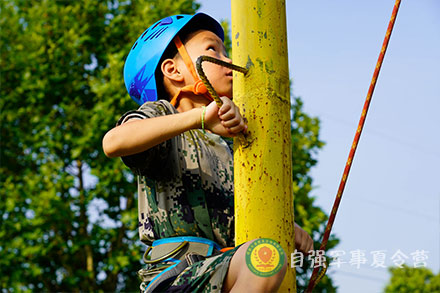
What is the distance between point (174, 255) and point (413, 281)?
32.3 metres

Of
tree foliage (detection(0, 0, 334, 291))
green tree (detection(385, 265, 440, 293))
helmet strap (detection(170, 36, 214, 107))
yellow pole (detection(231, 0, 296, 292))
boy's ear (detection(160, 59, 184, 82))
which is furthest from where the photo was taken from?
green tree (detection(385, 265, 440, 293))

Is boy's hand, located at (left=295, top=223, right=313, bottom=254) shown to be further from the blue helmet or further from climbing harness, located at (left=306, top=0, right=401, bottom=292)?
the blue helmet

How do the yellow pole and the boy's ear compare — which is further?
the boy's ear

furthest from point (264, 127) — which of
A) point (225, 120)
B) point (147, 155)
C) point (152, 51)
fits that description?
point (152, 51)

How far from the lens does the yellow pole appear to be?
2.14 metres

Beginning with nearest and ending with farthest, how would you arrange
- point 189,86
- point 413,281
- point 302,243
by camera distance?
point 302,243 → point 189,86 → point 413,281

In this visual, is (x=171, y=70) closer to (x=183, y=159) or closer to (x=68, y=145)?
(x=183, y=159)

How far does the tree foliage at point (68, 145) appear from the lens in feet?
33.8

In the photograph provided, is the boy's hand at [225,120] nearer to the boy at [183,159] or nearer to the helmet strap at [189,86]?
the boy at [183,159]

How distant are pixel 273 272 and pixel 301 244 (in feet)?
2.71

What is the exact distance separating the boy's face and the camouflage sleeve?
1.07 feet

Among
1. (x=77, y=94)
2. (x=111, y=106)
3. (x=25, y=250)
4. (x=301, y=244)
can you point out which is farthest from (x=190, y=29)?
(x=77, y=94)

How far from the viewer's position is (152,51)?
309 cm

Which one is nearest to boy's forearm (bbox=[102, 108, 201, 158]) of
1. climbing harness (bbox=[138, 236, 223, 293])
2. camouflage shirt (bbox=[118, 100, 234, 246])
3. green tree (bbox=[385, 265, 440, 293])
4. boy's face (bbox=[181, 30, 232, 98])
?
camouflage shirt (bbox=[118, 100, 234, 246])
